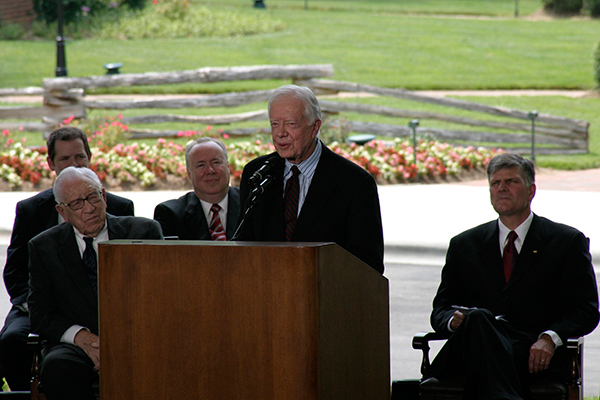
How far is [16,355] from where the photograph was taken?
4.59 meters

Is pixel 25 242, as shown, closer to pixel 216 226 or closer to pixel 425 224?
pixel 216 226

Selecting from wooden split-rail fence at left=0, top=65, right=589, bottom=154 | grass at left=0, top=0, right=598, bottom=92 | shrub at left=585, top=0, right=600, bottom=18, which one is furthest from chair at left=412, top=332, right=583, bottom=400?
shrub at left=585, top=0, right=600, bottom=18

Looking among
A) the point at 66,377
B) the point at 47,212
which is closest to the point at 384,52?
the point at 47,212

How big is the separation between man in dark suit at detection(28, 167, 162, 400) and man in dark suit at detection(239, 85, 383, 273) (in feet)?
3.17

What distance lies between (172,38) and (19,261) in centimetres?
3216

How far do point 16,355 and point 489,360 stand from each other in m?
2.56

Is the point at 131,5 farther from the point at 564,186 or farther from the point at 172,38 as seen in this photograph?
the point at 564,186

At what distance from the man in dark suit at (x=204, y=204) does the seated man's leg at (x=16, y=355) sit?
1.07 metres

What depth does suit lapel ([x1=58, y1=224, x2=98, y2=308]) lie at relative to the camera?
4.30 m

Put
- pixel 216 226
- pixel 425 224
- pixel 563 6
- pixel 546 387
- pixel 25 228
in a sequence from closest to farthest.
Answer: pixel 546 387 < pixel 25 228 < pixel 216 226 < pixel 425 224 < pixel 563 6

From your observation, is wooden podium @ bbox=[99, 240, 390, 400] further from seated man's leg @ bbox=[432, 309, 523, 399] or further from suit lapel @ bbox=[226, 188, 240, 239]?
suit lapel @ bbox=[226, 188, 240, 239]

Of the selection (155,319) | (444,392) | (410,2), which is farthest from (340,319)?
(410,2)

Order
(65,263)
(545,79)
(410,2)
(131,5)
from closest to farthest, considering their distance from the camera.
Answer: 1. (65,263)
2. (545,79)
3. (131,5)
4. (410,2)

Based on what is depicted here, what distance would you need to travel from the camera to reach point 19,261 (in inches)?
197
